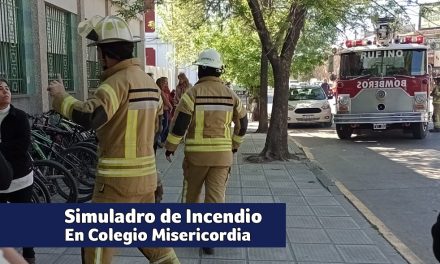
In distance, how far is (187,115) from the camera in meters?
4.36

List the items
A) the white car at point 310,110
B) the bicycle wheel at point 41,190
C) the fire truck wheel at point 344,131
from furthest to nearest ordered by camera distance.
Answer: the white car at point 310,110 < the fire truck wheel at point 344,131 < the bicycle wheel at point 41,190

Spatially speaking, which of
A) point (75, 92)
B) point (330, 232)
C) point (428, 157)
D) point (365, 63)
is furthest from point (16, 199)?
point (365, 63)

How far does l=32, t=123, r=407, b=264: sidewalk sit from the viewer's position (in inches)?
173

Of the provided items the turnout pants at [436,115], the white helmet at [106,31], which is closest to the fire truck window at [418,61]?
the turnout pants at [436,115]

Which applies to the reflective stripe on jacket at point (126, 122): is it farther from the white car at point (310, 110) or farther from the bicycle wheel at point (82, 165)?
the white car at point (310, 110)

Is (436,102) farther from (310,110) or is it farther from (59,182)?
(59,182)

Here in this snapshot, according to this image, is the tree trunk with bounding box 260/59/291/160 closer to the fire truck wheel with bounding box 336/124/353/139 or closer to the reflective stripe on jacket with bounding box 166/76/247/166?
the fire truck wheel with bounding box 336/124/353/139

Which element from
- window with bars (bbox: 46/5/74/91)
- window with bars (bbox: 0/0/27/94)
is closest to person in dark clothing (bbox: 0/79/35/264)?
window with bars (bbox: 0/0/27/94)

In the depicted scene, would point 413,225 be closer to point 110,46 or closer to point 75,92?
point 110,46

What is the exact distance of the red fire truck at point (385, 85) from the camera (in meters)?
12.6

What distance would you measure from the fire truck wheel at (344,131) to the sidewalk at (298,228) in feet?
16.8

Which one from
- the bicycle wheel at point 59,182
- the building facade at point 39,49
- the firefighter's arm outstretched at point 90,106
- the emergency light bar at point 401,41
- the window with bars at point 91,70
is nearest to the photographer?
the firefighter's arm outstretched at point 90,106

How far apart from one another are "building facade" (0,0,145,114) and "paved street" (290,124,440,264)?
18.6ft

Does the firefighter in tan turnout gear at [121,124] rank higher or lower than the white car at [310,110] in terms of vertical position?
higher
